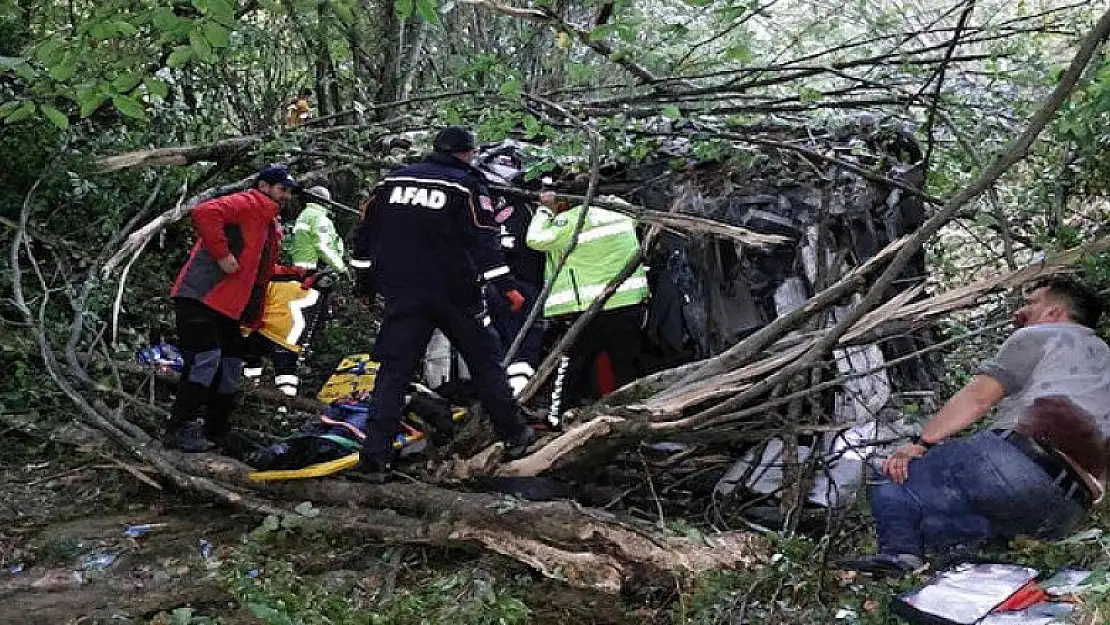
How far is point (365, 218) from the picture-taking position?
A: 4.79m

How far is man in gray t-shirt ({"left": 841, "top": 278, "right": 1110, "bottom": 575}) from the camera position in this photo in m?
3.23

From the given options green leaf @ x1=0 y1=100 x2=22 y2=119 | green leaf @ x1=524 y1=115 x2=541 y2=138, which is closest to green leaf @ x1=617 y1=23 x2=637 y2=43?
green leaf @ x1=524 y1=115 x2=541 y2=138

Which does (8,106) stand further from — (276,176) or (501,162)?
(501,162)

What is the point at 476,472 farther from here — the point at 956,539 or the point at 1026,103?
the point at 1026,103

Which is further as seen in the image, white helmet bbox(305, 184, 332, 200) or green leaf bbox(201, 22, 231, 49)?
white helmet bbox(305, 184, 332, 200)

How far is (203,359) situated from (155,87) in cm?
196

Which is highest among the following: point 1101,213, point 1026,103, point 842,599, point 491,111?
point 491,111

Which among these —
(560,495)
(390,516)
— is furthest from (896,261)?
(390,516)

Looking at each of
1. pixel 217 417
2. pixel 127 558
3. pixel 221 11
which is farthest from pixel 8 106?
pixel 217 417

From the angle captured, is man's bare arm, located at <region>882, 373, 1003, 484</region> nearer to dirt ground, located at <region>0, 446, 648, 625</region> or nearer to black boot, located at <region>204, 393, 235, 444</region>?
dirt ground, located at <region>0, 446, 648, 625</region>

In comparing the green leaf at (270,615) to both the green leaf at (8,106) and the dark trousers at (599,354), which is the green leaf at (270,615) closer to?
the green leaf at (8,106)

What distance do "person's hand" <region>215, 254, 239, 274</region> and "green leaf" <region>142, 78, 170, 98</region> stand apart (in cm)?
153

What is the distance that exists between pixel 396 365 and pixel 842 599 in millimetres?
Answer: 2287

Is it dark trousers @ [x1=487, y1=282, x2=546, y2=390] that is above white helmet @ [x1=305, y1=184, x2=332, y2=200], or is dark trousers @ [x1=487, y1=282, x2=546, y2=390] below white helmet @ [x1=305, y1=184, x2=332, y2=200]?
below
